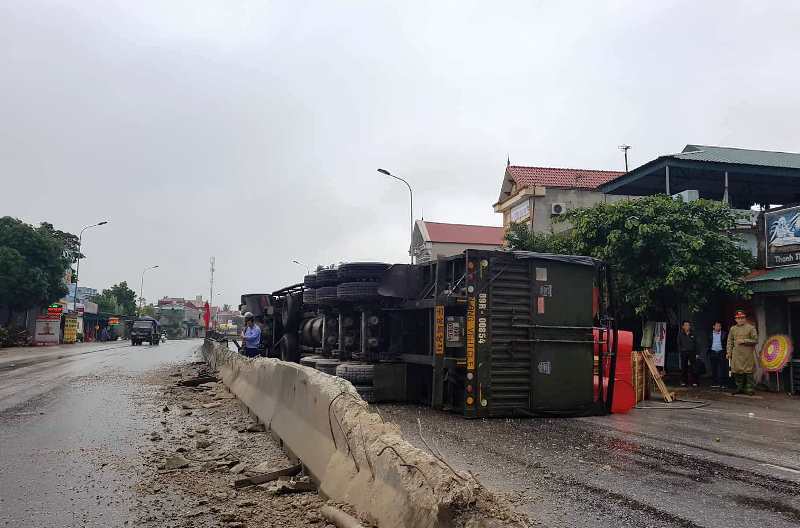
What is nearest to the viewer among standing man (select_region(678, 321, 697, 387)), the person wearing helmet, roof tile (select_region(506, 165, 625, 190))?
standing man (select_region(678, 321, 697, 387))

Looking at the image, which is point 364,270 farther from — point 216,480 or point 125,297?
point 125,297

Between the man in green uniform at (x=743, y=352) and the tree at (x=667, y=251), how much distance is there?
137 cm

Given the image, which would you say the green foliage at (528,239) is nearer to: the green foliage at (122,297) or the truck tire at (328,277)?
the truck tire at (328,277)

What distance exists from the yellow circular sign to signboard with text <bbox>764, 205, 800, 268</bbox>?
7.24 feet

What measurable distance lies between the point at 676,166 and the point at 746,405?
10.8 m

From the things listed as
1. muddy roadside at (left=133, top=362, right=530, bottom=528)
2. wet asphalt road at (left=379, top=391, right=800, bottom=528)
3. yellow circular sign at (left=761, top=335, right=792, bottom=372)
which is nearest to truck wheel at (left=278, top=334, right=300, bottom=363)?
wet asphalt road at (left=379, top=391, right=800, bottom=528)

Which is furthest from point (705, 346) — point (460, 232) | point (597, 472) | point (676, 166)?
point (460, 232)

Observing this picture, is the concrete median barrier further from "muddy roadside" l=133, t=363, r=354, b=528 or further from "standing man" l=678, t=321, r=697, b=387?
"standing man" l=678, t=321, r=697, b=387

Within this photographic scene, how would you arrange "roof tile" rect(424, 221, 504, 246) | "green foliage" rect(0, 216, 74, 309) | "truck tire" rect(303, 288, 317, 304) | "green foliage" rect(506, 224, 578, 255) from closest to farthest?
"truck tire" rect(303, 288, 317, 304), "green foliage" rect(506, 224, 578, 255), "green foliage" rect(0, 216, 74, 309), "roof tile" rect(424, 221, 504, 246)

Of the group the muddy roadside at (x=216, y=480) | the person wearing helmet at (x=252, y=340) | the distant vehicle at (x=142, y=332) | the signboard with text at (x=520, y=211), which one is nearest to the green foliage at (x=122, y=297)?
the distant vehicle at (x=142, y=332)

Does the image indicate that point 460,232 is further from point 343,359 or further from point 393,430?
point 393,430

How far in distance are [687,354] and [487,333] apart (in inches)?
360

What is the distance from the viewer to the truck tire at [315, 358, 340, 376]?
11.1 m

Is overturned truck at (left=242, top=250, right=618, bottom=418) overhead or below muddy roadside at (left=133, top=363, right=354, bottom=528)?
overhead
